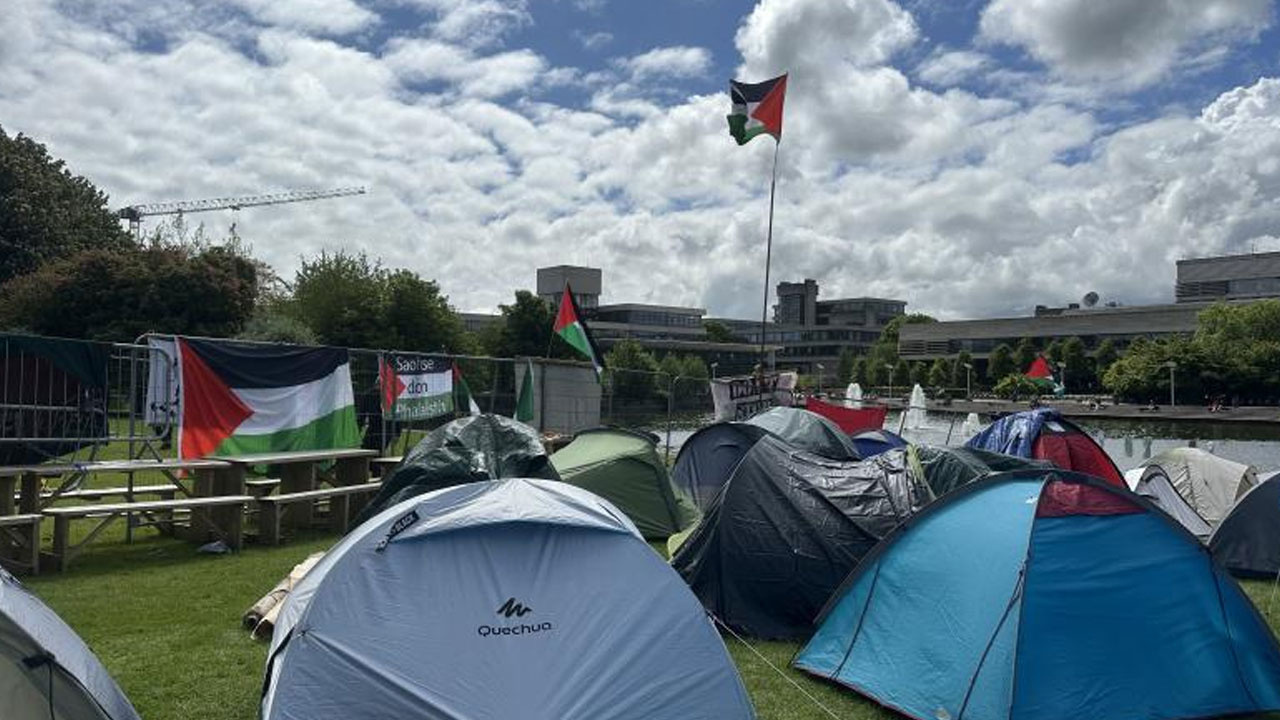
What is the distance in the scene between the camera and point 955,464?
887cm

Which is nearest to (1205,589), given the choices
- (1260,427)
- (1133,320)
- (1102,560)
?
(1102,560)

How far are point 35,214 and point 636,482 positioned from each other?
4314 cm

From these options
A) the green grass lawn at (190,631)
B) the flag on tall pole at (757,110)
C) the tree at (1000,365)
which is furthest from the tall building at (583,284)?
the green grass lawn at (190,631)

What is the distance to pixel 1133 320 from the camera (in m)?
93.5

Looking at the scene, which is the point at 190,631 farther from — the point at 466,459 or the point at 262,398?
the point at 262,398

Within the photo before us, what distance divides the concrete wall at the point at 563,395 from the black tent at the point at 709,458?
3968mm

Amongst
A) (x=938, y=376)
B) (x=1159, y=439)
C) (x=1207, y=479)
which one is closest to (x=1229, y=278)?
(x=938, y=376)

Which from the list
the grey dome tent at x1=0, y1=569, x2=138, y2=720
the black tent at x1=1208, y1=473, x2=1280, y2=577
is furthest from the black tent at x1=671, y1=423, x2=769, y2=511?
the grey dome tent at x1=0, y1=569, x2=138, y2=720

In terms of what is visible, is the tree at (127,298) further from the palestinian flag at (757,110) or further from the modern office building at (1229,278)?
the modern office building at (1229,278)

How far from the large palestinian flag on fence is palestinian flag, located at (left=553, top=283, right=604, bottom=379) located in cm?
597

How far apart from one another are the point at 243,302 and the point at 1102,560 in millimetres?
38298

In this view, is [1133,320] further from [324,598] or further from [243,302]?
[324,598]

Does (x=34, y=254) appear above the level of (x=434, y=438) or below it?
above

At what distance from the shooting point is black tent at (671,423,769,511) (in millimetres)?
13891
